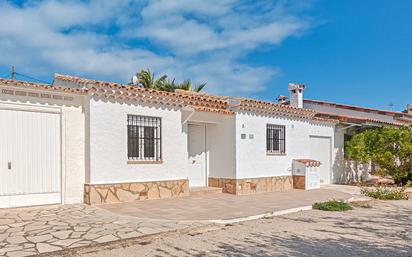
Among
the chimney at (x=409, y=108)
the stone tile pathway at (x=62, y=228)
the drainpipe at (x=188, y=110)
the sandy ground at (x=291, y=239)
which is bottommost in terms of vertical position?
the sandy ground at (x=291, y=239)

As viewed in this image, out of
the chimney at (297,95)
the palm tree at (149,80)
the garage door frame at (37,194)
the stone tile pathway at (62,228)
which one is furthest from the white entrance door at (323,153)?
the palm tree at (149,80)

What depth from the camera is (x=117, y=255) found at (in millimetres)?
6441

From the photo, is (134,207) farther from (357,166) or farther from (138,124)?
(357,166)

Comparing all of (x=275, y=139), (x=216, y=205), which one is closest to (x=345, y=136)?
(x=275, y=139)

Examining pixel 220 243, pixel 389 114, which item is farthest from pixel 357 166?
pixel 220 243

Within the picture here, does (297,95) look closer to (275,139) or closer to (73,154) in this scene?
(275,139)

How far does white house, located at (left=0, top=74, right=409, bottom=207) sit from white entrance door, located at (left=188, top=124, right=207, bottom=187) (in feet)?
0.13

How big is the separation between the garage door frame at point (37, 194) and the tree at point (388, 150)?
14104 mm

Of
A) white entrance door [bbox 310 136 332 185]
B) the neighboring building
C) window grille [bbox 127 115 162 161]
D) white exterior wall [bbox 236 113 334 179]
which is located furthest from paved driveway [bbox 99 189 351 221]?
the neighboring building

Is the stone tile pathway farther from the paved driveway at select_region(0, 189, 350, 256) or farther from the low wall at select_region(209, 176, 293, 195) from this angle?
the low wall at select_region(209, 176, 293, 195)

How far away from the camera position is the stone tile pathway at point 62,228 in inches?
272

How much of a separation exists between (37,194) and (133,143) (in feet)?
10.8

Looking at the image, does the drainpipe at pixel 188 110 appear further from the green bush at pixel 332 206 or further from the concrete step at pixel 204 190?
the green bush at pixel 332 206

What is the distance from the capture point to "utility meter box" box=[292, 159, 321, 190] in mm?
16406
